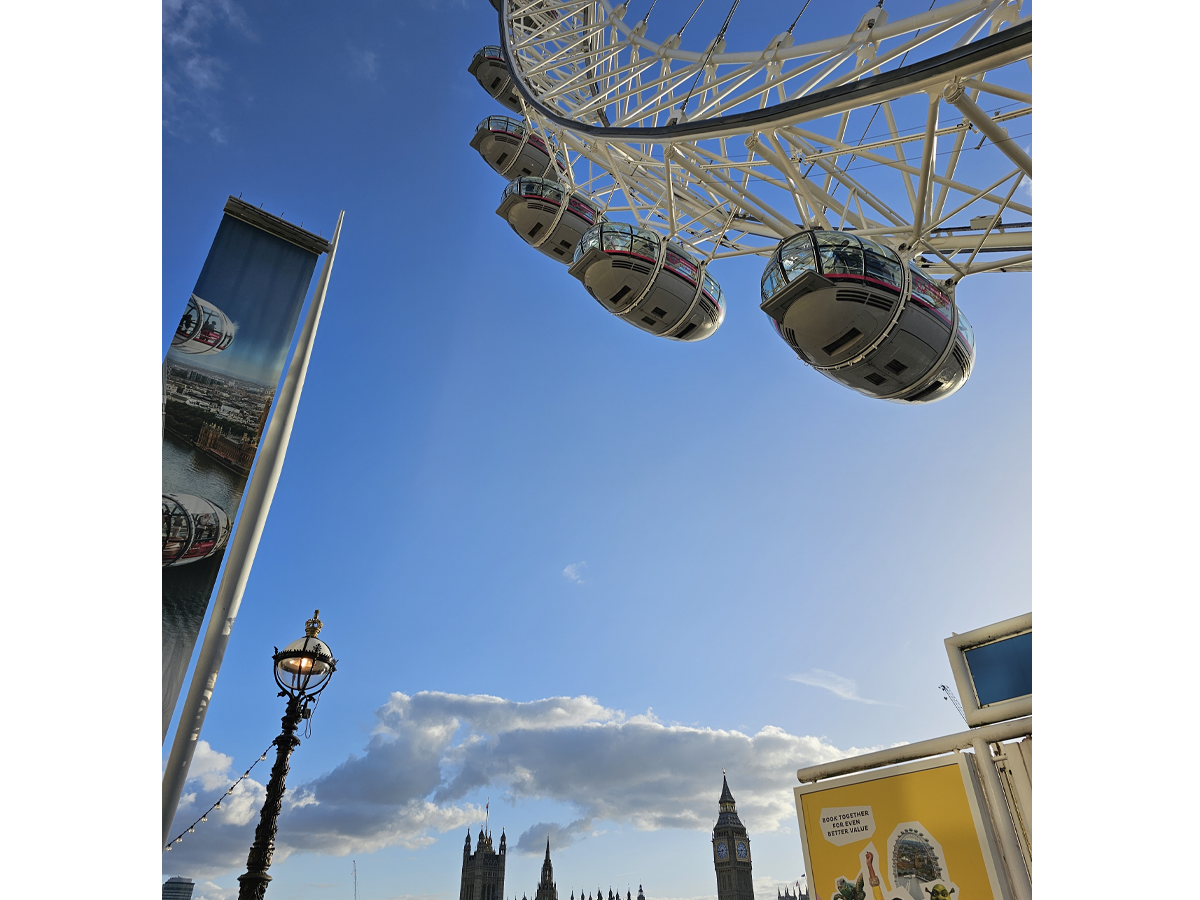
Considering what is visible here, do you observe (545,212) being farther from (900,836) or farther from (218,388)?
(900,836)

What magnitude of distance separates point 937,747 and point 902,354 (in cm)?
751

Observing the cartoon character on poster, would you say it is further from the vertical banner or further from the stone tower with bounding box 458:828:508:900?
the stone tower with bounding box 458:828:508:900

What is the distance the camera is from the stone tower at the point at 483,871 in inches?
4402

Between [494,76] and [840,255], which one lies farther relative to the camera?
[494,76]

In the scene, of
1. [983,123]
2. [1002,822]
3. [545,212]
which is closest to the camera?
[1002,822]

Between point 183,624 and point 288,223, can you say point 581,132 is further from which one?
point 183,624

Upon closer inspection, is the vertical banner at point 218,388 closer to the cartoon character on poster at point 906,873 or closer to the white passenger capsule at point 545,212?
the white passenger capsule at point 545,212

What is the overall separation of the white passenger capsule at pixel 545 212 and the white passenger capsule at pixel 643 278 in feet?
19.1

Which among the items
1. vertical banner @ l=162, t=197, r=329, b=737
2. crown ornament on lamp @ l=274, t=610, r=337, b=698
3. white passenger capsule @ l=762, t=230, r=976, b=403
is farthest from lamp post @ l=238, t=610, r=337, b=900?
vertical banner @ l=162, t=197, r=329, b=737

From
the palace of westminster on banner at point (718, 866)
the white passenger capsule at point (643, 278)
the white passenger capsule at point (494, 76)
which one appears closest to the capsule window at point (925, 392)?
the white passenger capsule at point (643, 278)


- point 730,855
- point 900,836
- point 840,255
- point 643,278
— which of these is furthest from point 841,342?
point 730,855

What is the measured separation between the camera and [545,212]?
2142 cm

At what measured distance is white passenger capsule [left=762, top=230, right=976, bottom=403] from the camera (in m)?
10.2

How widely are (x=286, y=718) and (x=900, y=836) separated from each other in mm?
6126
